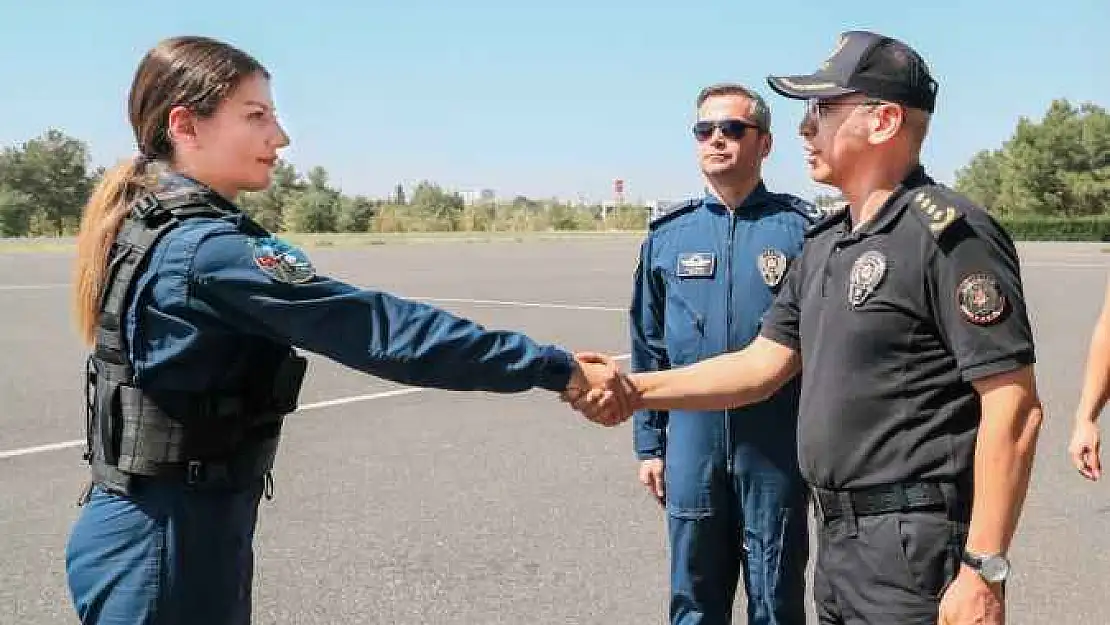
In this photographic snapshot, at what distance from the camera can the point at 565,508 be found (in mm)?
5887

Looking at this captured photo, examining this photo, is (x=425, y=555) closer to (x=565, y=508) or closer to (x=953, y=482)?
(x=565, y=508)

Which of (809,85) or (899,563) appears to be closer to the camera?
(899,563)

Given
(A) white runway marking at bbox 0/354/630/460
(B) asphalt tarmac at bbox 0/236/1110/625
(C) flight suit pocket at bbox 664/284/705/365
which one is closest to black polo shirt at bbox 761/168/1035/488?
(C) flight suit pocket at bbox 664/284/705/365

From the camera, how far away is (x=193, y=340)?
228 centimetres

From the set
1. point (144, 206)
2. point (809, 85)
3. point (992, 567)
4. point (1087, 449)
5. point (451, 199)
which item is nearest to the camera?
point (992, 567)

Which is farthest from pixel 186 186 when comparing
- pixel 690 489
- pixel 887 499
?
pixel 690 489

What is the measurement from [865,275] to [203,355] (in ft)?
4.83

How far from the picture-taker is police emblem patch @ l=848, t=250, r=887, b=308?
7.98 ft

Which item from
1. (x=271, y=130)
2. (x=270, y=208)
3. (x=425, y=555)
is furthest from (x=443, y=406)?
(x=270, y=208)

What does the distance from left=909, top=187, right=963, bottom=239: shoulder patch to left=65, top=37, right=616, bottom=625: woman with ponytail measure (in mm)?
1091

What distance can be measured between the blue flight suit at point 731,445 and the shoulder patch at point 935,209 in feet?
3.88

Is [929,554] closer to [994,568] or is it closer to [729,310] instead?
[994,568]

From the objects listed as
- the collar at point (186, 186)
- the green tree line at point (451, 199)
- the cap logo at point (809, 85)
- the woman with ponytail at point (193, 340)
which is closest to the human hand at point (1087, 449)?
the cap logo at point (809, 85)

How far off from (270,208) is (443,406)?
5536 centimetres
